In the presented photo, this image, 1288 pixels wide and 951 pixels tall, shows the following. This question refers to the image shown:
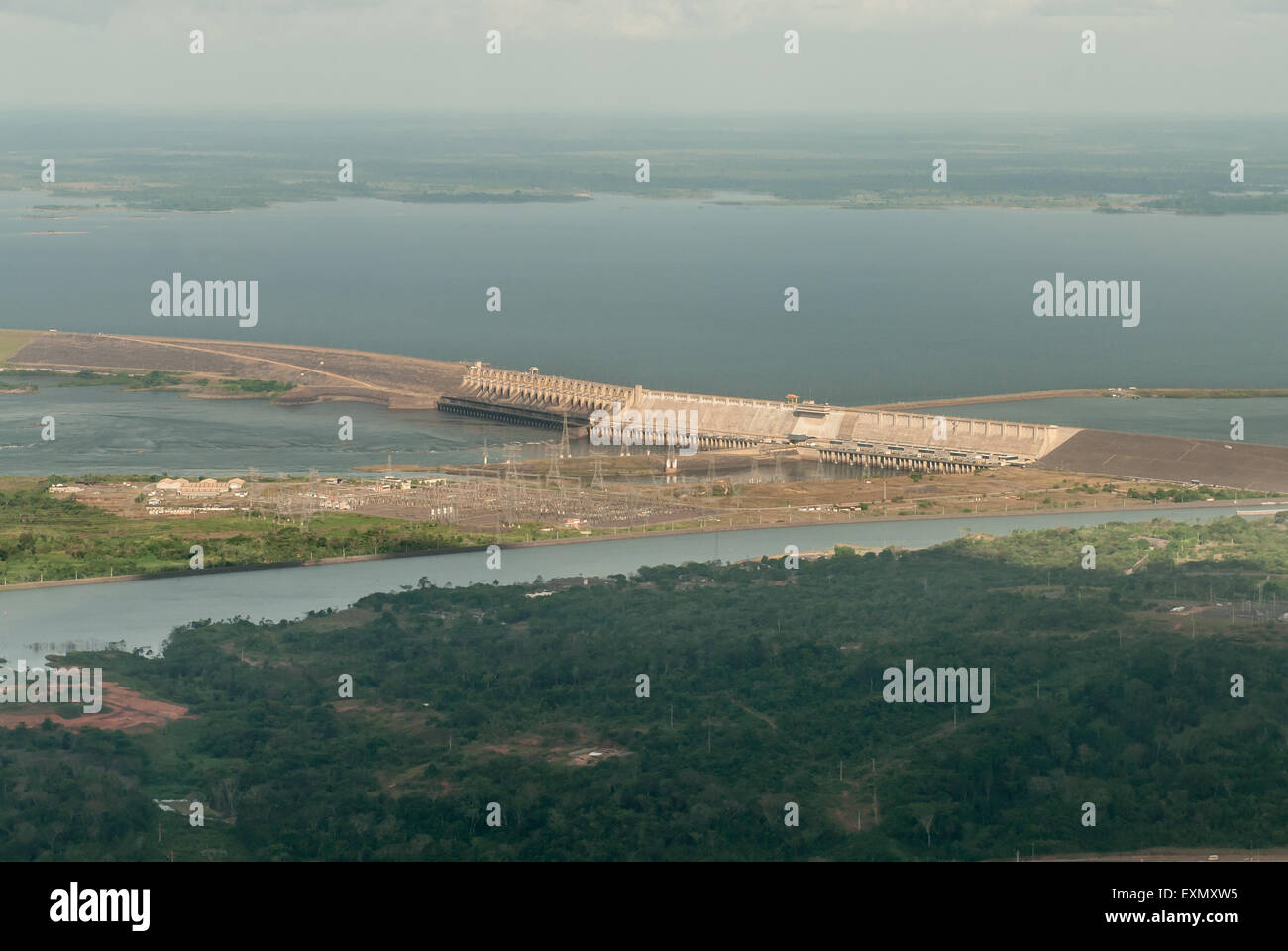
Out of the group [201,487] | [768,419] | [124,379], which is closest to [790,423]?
[768,419]

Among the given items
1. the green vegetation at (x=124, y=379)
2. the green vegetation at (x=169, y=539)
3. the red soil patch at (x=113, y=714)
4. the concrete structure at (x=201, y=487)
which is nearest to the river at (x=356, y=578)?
the green vegetation at (x=169, y=539)

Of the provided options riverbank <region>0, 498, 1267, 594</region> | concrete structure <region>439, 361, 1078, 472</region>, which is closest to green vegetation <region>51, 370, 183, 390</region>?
concrete structure <region>439, 361, 1078, 472</region>

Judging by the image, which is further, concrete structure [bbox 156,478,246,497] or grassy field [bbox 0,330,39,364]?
grassy field [bbox 0,330,39,364]

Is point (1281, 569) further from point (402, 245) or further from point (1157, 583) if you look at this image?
point (402, 245)

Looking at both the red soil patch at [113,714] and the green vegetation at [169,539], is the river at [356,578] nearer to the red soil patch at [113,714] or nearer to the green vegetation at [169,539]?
the green vegetation at [169,539]

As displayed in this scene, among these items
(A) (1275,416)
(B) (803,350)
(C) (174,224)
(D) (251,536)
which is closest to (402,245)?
(C) (174,224)

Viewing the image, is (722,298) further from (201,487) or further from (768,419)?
(201,487)

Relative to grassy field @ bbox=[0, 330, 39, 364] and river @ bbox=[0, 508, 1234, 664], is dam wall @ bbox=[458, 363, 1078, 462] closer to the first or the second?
river @ bbox=[0, 508, 1234, 664]
